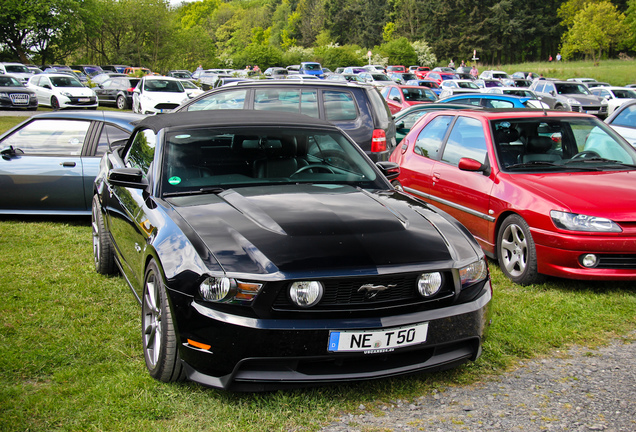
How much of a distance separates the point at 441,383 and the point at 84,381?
6.70 ft

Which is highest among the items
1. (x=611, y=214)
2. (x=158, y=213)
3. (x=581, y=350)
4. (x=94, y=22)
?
(x=94, y=22)

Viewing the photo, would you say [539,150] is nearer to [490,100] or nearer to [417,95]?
[490,100]

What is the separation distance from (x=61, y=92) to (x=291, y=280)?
2778 cm

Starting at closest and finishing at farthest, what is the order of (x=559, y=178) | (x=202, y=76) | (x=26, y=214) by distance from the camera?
(x=559, y=178) → (x=26, y=214) → (x=202, y=76)

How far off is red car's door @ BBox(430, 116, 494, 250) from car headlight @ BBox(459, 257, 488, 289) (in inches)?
96.0

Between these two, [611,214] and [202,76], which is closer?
[611,214]

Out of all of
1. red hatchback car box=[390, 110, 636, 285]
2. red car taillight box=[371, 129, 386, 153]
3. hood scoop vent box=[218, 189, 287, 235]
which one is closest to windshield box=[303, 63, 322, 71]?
red car taillight box=[371, 129, 386, 153]

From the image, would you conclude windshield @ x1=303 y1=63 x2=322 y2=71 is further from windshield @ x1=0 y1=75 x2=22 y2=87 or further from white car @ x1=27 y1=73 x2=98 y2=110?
windshield @ x1=0 y1=75 x2=22 y2=87

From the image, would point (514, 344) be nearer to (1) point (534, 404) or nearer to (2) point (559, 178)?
(1) point (534, 404)

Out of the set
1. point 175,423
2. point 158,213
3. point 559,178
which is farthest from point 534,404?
point 559,178

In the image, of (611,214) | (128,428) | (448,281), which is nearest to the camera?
(128,428)

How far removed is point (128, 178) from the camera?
13.5ft

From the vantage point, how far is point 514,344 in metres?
4.11

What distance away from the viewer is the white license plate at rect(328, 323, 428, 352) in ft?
9.82
